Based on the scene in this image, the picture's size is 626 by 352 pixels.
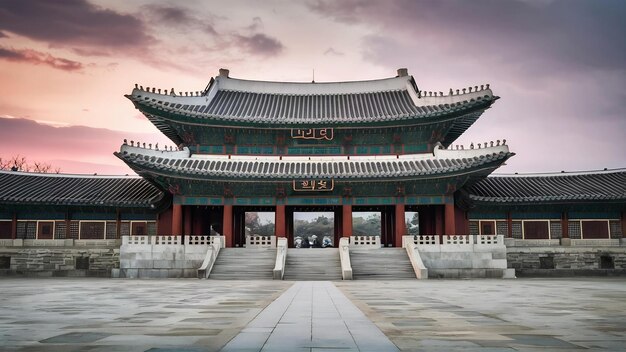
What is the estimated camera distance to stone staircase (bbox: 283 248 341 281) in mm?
28609

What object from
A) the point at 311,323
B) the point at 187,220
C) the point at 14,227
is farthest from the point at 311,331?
the point at 14,227

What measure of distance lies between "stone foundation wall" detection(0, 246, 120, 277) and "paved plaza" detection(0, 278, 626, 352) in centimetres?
1649

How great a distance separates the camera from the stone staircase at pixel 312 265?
28.6 m

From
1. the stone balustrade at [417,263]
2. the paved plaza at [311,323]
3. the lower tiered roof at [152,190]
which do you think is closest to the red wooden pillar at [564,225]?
the lower tiered roof at [152,190]

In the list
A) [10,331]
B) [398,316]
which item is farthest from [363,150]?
[10,331]

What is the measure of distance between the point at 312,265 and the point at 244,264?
384 cm

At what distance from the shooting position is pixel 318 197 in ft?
116

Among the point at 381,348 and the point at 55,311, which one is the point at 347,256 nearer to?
the point at 55,311

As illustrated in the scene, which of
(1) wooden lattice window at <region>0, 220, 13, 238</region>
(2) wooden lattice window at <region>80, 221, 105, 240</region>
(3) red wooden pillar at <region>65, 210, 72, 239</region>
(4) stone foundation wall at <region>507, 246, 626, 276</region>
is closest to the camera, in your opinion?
(4) stone foundation wall at <region>507, 246, 626, 276</region>

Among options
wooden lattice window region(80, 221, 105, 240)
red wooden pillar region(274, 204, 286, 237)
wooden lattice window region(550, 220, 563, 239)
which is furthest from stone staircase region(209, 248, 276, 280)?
wooden lattice window region(550, 220, 563, 239)

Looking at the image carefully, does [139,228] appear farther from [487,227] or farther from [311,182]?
[487,227]

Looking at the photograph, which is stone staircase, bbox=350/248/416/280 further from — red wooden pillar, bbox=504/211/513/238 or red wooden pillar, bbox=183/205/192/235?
red wooden pillar, bbox=183/205/192/235

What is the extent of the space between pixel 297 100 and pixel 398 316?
1243 inches

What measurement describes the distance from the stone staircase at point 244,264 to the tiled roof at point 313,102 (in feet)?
28.7
